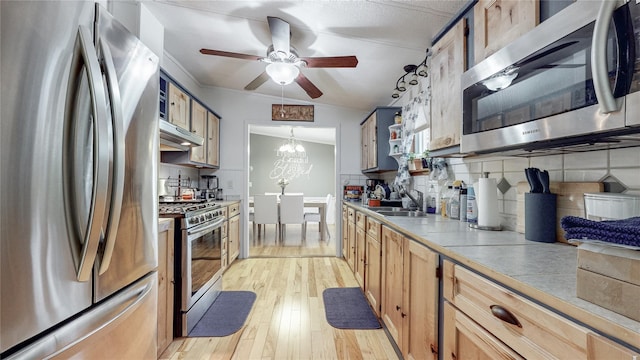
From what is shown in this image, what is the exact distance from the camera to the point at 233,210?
3.39 metres

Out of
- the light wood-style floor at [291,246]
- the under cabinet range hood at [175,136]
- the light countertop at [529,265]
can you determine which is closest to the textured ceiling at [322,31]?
the under cabinet range hood at [175,136]

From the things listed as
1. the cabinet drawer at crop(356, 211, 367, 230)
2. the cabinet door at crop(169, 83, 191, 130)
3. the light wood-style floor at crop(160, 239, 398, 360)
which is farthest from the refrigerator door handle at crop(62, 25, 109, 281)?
the cabinet drawer at crop(356, 211, 367, 230)

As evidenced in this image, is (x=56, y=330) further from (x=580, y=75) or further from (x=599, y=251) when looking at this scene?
(x=580, y=75)

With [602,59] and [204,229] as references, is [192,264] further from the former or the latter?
[602,59]

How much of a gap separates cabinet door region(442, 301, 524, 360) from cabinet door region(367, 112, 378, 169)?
2.29m

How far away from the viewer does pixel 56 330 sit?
2.20 ft

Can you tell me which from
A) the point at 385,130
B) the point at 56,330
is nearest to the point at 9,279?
the point at 56,330

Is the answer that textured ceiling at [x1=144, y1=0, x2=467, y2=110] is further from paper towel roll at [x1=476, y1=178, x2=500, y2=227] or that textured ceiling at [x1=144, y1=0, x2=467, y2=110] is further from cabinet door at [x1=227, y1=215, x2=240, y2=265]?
cabinet door at [x1=227, y1=215, x2=240, y2=265]

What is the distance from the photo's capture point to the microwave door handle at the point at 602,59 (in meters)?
0.65

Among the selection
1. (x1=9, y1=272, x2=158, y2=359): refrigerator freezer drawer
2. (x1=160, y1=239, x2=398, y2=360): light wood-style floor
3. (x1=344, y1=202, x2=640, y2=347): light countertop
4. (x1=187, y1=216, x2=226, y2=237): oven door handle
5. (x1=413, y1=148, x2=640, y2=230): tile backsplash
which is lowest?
(x1=160, y1=239, x2=398, y2=360): light wood-style floor

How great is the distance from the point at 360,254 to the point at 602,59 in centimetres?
228

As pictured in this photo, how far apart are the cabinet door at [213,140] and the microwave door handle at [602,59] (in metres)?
3.46

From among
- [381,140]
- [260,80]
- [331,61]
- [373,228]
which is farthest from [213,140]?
[373,228]

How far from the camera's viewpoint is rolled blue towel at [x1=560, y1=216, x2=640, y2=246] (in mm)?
511
